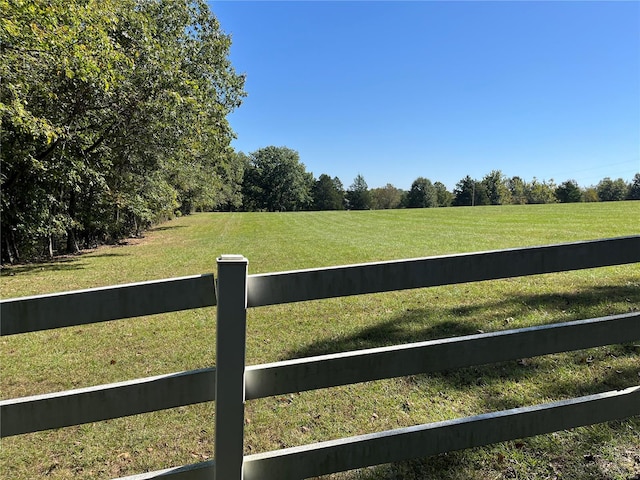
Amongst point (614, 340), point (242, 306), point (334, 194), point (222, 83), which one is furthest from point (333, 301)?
→ point (334, 194)

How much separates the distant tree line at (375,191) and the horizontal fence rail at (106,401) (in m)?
79.8

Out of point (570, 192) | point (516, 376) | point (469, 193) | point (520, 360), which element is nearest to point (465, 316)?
point (520, 360)

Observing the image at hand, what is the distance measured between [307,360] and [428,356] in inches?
24.8

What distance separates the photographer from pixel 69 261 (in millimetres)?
14328

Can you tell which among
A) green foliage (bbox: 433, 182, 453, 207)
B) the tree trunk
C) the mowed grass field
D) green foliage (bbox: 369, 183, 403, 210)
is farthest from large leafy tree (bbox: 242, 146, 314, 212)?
the mowed grass field

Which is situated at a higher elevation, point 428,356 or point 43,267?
point 428,356

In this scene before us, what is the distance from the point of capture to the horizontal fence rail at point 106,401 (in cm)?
159

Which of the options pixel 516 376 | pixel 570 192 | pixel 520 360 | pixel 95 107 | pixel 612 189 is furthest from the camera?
pixel 612 189

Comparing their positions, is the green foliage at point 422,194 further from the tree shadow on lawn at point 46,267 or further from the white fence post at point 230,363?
the white fence post at point 230,363

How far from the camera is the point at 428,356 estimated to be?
1979 millimetres

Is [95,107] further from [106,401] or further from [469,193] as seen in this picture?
[469,193]

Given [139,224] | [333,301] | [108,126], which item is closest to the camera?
[333,301]

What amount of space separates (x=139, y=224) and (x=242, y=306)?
2788cm

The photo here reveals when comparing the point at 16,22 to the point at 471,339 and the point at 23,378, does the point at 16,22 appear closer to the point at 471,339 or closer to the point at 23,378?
the point at 23,378
